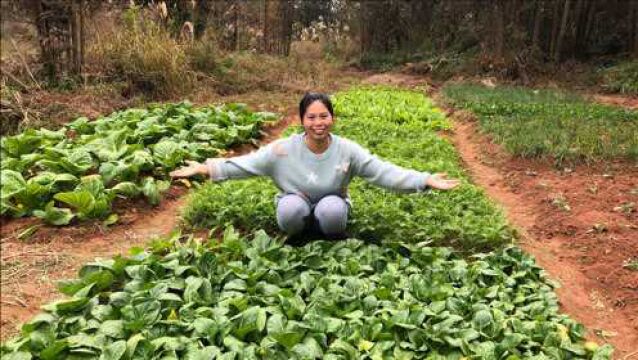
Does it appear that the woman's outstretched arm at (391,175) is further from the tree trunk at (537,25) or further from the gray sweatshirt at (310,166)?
the tree trunk at (537,25)

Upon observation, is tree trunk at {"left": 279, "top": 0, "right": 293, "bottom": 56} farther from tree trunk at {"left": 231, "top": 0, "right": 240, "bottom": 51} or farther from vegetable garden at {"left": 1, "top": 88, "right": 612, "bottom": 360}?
vegetable garden at {"left": 1, "top": 88, "right": 612, "bottom": 360}

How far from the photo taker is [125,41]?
34.2 ft

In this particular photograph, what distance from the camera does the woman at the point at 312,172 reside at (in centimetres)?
459

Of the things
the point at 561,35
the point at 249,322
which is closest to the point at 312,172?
the point at 249,322

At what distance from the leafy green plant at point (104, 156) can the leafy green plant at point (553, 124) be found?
132 inches

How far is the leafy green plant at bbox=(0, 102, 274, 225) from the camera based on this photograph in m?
5.29

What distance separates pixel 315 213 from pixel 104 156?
2.43 meters

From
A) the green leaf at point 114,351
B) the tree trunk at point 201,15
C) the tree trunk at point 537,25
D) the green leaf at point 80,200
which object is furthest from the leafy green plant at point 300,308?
the tree trunk at point 537,25

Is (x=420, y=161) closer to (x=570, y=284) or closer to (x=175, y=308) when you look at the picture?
(x=570, y=284)

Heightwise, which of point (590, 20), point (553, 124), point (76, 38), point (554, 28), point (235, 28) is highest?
point (590, 20)

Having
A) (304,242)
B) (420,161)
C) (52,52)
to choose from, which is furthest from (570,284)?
(52,52)

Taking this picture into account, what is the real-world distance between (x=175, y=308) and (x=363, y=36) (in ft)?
60.3

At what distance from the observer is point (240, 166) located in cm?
465

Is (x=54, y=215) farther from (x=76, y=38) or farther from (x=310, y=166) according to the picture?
(x=76, y=38)
